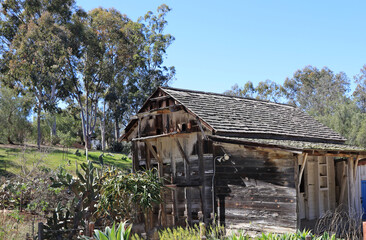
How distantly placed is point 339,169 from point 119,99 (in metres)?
29.9

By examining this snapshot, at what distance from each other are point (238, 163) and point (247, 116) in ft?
10.5

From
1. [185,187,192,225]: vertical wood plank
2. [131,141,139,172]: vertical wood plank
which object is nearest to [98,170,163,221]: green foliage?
[185,187,192,225]: vertical wood plank

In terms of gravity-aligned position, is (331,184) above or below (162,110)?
below

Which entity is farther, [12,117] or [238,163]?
[12,117]

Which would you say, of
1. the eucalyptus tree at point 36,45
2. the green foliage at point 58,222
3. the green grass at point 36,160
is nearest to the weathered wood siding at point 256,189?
the green foliage at point 58,222

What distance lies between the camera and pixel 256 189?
40.4ft

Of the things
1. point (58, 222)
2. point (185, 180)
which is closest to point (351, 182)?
point (185, 180)

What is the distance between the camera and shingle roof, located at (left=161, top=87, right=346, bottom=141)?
13.9 m

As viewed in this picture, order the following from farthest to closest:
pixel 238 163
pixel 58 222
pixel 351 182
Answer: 1. pixel 351 182
2. pixel 238 163
3. pixel 58 222

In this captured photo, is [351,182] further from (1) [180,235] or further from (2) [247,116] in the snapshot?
(1) [180,235]

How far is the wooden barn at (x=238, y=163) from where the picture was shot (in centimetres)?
1183

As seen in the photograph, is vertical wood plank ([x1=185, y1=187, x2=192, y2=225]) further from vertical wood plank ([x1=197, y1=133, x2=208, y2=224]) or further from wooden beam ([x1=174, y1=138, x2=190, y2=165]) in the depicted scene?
wooden beam ([x1=174, y1=138, x2=190, y2=165])

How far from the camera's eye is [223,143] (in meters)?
13.2

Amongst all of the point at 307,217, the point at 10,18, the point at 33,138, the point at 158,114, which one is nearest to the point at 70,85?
the point at 10,18
